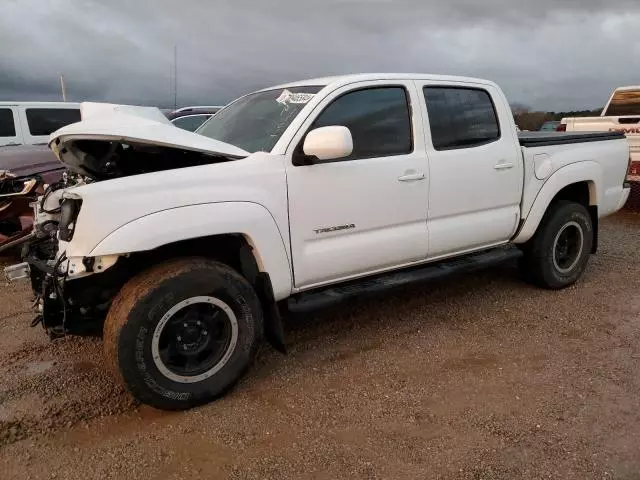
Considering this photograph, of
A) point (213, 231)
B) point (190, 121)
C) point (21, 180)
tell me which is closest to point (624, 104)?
point (190, 121)

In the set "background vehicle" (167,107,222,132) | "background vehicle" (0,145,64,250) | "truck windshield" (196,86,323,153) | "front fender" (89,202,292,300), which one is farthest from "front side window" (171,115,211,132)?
"front fender" (89,202,292,300)

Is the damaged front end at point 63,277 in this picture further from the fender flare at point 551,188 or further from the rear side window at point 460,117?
the fender flare at point 551,188

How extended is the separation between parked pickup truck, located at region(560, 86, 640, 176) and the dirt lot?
4683mm

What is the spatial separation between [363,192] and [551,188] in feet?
6.79

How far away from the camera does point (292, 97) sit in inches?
147

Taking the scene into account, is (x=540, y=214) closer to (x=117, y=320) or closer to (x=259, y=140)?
(x=259, y=140)

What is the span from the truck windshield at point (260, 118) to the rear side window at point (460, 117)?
3.12 ft

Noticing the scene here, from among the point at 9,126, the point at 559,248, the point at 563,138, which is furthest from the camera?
the point at 9,126

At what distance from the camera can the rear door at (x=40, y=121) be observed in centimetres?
1041

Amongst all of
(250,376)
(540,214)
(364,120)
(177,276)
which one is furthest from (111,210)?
(540,214)

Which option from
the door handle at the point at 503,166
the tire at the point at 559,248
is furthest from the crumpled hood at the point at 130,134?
the tire at the point at 559,248

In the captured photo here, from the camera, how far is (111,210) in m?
2.76

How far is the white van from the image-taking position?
33.8ft

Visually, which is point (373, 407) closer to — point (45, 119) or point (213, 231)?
point (213, 231)
